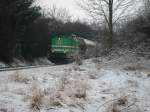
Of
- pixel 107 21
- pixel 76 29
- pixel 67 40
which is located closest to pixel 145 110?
pixel 107 21

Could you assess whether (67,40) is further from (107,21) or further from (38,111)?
(38,111)

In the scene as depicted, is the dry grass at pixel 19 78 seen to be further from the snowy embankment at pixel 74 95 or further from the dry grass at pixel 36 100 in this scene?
the dry grass at pixel 36 100

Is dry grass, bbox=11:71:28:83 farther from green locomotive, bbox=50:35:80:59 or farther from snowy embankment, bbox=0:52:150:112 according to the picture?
green locomotive, bbox=50:35:80:59

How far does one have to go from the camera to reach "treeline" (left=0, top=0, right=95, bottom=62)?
89.0ft

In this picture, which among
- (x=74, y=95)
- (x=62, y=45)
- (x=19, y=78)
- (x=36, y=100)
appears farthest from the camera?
(x=62, y=45)

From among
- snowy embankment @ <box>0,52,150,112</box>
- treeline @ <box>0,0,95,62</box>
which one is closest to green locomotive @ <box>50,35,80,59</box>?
treeline @ <box>0,0,95,62</box>

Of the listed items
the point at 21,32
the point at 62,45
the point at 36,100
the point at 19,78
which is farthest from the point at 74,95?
the point at 62,45

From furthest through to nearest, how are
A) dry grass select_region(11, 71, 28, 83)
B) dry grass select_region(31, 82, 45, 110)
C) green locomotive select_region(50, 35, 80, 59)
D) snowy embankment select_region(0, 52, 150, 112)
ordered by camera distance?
green locomotive select_region(50, 35, 80, 59) → dry grass select_region(11, 71, 28, 83) → snowy embankment select_region(0, 52, 150, 112) → dry grass select_region(31, 82, 45, 110)

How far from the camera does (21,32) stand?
32.2 metres

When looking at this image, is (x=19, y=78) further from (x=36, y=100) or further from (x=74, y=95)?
(x=36, y=100)

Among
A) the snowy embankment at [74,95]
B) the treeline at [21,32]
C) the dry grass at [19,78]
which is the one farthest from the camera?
the treeline at [21,32]

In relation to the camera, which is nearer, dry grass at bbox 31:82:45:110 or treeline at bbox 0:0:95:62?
dry grass at bbox 31:82:45:110

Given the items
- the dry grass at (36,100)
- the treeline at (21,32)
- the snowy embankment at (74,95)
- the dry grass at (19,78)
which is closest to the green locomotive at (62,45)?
the treeline at (21,32)

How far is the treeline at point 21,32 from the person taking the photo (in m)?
27.1
